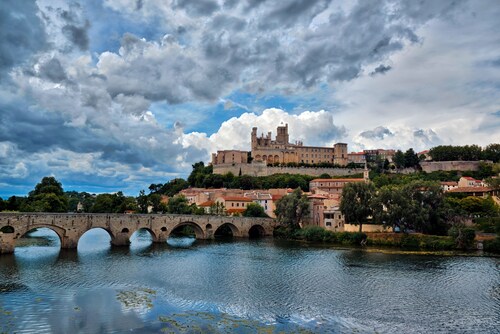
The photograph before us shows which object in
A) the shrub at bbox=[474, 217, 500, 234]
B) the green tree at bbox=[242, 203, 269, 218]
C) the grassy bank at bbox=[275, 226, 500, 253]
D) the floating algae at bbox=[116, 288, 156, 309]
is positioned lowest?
the floating algae at bbox=[116, 288, 156, 309]

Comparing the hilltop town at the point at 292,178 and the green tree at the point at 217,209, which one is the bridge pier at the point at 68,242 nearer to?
the hilltop town at the point at 292,178

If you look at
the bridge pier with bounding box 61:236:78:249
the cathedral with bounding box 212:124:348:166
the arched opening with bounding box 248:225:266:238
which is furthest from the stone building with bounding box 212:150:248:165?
the bridge pier with bounding box 61:236:78:249

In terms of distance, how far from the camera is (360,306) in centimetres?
2283

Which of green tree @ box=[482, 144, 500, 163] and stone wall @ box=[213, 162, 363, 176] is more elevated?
green tree @ box=[482, 144, 500, 163]

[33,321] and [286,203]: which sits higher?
[286,203]

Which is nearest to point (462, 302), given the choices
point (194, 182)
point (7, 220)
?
point (7, 220)

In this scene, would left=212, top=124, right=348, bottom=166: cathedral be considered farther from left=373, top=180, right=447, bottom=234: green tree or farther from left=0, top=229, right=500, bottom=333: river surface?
left=0, top=229, right=500, bottom=333: river surface

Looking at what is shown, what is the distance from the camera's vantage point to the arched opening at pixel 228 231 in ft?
213

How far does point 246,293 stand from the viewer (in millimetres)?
25859

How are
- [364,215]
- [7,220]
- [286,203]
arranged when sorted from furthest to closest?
[286,203]
[364,215]
[7,220]

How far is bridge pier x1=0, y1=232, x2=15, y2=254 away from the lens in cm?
3853

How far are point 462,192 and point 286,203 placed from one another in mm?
30500

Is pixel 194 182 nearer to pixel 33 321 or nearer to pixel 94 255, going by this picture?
pixel 94 255

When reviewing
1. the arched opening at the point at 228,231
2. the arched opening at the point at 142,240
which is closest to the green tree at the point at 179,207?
the arched opening at the point at 228,231
